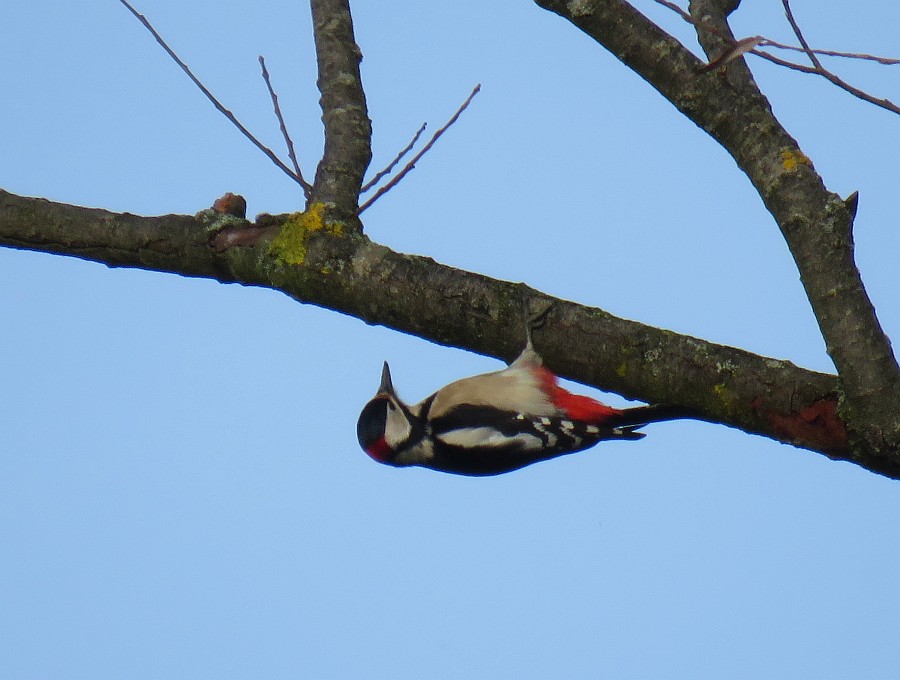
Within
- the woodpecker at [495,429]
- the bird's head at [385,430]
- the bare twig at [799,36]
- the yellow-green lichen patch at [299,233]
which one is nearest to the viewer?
the bare twig at [799,36]

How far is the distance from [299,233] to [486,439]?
1381mm

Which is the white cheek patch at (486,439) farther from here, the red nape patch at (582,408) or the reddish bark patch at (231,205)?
the reddish bark patch at (231,205)

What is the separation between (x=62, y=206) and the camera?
3020mm

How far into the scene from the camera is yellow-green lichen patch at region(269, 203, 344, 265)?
284 centimetres

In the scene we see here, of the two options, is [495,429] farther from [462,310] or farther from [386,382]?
[462,310]

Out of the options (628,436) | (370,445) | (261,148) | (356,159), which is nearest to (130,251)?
(261,148)

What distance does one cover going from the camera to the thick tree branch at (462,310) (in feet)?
8.23

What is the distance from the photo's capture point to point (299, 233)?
286 cm

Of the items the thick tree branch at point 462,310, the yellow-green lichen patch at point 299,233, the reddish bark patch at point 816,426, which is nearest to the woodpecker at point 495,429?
the thick tree branch at point 462,310

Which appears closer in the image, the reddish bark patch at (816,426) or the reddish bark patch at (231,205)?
the reddish bark patch at (816,426)

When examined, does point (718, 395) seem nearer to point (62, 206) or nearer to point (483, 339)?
point (483, 339)

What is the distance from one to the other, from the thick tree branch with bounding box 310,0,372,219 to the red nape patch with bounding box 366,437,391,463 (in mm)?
1236

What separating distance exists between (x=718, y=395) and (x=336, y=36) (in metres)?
2.01

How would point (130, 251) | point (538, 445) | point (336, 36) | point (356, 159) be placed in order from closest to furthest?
point (130, 251) < point (356, 159) < point (336, 36) < point (538, 445)
